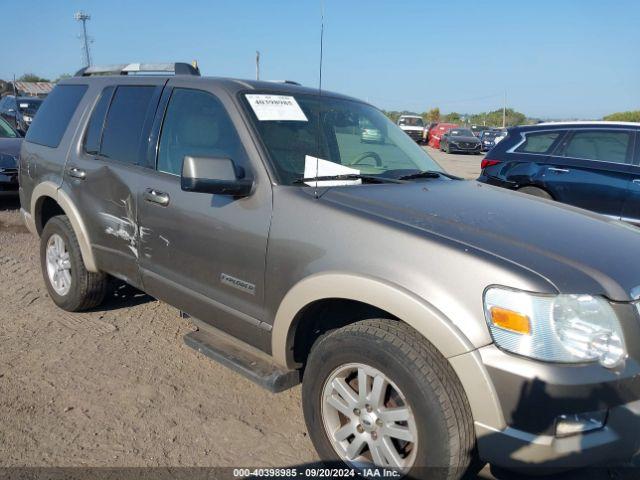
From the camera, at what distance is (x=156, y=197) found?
11.1ft

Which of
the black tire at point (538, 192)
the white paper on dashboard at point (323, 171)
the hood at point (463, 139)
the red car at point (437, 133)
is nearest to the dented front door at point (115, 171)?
the white paper on dashboard at point (323, 171)

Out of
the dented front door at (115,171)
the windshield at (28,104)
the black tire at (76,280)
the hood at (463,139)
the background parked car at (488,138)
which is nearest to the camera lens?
the dented front door at (115,171)

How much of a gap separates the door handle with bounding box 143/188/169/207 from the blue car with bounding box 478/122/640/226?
5.25 meters

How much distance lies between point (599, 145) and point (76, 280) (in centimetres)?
625

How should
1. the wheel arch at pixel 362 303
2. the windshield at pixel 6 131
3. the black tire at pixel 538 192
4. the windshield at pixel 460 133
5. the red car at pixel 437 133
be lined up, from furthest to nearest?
the red car at pixel 437 133
the windshield at pixel 460 133
the windshield at pixel 6 131
the black tire at pixel 538 192
the wheel arch at pixel 362 303

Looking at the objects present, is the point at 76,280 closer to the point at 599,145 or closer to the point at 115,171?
the point at 115,171

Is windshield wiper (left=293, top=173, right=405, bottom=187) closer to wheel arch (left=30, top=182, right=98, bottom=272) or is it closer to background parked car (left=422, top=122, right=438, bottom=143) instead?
wheel arch (left=30, top=182, right=98, bottom=272)

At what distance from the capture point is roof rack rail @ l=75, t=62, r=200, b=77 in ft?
13.4

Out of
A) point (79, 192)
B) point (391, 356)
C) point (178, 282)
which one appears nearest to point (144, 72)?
point (79, 192)

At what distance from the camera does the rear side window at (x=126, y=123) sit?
3.74 m

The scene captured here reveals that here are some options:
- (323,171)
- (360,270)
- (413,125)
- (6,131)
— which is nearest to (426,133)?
(413,125)

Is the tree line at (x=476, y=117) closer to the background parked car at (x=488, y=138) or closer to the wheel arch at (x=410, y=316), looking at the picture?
the background parked car at (x=488, y=138)

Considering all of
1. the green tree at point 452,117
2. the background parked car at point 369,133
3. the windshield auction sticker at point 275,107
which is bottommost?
the green tree at point 452,117

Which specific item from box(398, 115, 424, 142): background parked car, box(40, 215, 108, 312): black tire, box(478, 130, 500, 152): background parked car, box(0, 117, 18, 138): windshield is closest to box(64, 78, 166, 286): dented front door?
box(40, 215, 108, 312): black tire
